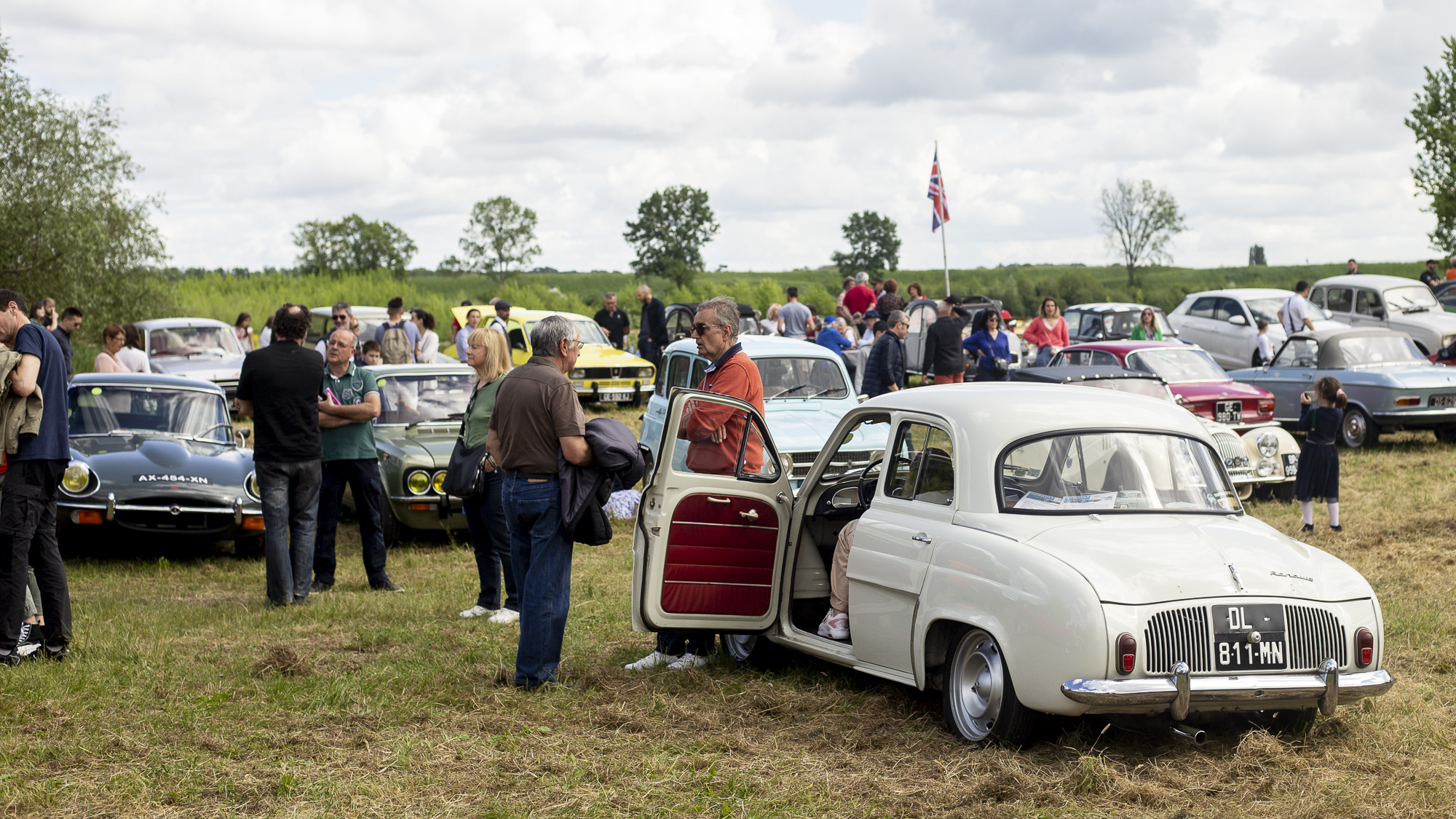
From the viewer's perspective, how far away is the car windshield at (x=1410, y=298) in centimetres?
2353

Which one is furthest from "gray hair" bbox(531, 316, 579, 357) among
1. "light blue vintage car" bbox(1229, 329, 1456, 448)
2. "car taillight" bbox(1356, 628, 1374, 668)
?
"light blue vintage car" bbox(1229, 329, 1456, 448)

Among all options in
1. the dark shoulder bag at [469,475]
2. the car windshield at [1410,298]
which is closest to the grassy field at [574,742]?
the dark shoulder bag at [469,475]

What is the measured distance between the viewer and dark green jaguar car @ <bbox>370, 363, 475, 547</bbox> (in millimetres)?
11250

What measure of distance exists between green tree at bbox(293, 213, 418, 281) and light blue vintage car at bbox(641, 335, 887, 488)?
5882cm

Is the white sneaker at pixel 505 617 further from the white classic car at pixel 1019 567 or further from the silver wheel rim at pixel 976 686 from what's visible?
the silver wheel rim at pixel 976 686

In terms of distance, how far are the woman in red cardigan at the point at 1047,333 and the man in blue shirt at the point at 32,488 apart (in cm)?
1401

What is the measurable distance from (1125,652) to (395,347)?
12914 mm

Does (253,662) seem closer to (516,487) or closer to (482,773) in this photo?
(516,487)

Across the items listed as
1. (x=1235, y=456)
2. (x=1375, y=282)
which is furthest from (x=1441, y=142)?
(x=1235, y=456)

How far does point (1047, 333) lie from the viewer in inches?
730

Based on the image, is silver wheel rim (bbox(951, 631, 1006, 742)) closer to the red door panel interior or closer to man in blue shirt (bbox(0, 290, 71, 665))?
the red door panel interior

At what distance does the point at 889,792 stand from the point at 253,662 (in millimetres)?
3898

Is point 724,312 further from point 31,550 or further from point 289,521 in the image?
point 31,550

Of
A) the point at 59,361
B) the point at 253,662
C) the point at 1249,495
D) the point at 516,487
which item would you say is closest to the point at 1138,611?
the point at 516,487
